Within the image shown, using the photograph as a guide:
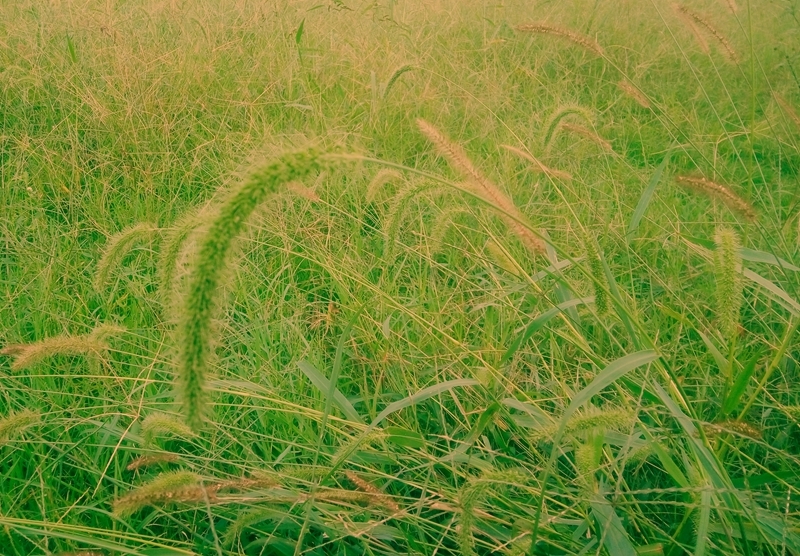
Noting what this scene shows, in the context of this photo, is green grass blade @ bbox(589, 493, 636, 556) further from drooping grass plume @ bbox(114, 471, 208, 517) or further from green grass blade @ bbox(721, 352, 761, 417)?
drooping grass plume @ bbox(114, 471, 208, 517)

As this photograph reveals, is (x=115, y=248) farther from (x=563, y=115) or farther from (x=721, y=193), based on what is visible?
(x=721, y=193)

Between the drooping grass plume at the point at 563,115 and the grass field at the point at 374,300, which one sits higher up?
the drooping grass plume at the point at 563,115

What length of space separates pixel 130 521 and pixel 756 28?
5441 millimetres

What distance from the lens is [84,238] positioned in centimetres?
222

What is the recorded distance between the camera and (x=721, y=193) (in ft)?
4.18

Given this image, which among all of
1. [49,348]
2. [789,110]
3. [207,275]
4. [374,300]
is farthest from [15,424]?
[789,110]

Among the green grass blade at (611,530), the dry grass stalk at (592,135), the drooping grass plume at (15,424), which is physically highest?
the dry grass stalk at (592,135)

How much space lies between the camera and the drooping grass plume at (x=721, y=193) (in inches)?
49.1

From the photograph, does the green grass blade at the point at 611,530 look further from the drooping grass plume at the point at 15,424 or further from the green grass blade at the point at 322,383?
the drooping grass plume at the point at 15,424

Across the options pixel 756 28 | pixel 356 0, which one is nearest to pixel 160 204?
pixel 356 0

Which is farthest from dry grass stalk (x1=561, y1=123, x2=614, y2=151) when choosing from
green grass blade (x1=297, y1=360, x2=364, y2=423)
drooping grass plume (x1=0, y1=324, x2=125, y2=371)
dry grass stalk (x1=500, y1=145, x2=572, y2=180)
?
drooping grass plume (x1=0, y1=324, x2=125, y2=371)

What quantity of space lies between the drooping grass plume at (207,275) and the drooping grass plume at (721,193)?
0.94 meters

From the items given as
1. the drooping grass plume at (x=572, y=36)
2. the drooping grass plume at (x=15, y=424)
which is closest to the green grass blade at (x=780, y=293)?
the drooping grass plume at (x=572, y=36)

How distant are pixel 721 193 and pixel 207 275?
1.07m
